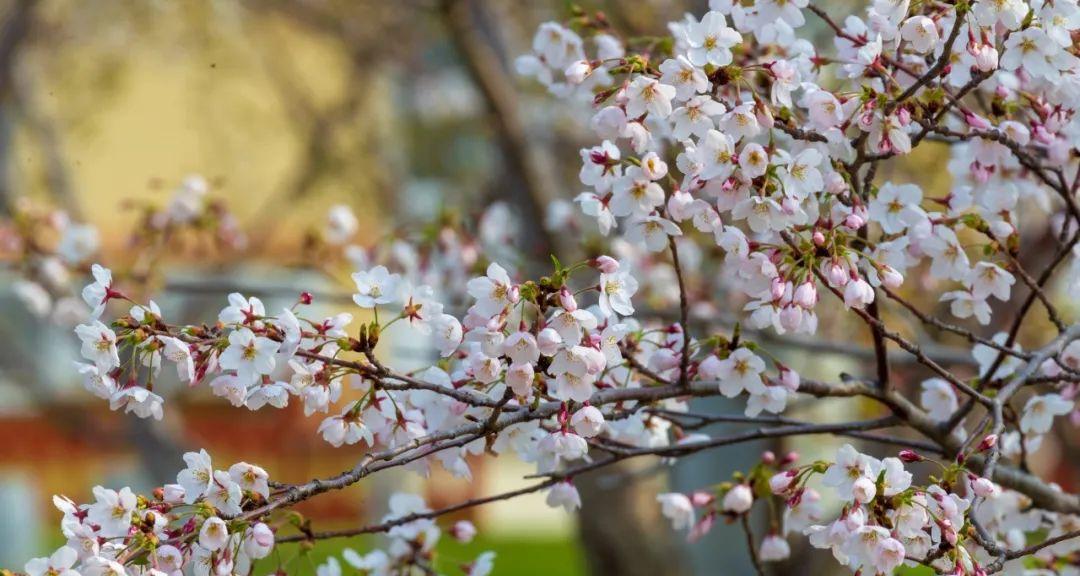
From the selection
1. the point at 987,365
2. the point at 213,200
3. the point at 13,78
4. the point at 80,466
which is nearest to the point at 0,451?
the point at 80,466

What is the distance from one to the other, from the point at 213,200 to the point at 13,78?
145 inches

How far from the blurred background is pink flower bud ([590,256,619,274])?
2.55 feet

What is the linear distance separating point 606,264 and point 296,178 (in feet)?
26.6

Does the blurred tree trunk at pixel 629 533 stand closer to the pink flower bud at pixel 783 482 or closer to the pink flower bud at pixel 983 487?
the pink flower bud at pixel 783 482

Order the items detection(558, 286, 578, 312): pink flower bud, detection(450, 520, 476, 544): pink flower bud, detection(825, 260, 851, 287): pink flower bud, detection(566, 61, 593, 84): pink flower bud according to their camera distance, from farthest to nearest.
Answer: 1. detection(450, 520, 476, 544): pink flower bud
2. detection(566, 61, 593, 84): pink flower bud
3. detection(825, 260, 851, 287): pink flower bud
4. detection(558, 286, 578, 312): pink flower bud

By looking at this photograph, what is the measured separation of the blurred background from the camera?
204 inches

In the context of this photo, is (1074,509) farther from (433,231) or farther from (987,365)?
(433,231)

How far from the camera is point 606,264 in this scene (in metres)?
1.91

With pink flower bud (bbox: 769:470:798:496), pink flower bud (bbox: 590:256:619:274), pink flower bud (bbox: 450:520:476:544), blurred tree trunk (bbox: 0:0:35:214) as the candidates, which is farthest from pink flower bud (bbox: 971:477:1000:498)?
blurred tree trunk (bbox: 0:0:35:214)

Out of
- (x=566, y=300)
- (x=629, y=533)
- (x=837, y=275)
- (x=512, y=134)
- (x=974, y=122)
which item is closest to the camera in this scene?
(x=566, y=300)

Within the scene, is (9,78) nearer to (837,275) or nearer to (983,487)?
(837,275)

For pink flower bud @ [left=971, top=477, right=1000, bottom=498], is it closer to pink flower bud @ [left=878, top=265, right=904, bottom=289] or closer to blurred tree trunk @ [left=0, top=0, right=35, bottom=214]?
pink flower bud @ [left=878, top=265, right=904, bottom=289]

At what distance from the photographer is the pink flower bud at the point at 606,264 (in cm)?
191

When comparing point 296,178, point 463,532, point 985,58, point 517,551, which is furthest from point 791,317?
point 517,551
